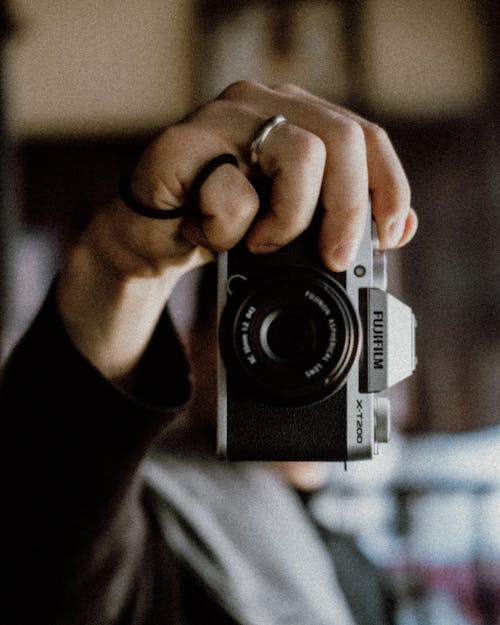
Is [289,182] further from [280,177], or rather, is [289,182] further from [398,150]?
[398,150]

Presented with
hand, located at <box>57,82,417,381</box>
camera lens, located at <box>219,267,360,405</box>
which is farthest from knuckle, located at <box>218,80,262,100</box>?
camera lens, located at <box>219,267,360,405</box>

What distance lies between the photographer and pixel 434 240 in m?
1.69

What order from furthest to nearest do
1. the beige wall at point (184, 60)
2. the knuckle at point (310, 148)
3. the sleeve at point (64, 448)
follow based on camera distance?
the beige wall at point (184, 60) → the sleeve at point (64, 448) → the knuckle at point (310, 148)

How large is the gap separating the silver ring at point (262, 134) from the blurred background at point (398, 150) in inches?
47.7

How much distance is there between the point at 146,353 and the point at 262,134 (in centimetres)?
20

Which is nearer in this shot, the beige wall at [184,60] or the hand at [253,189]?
the hand at [253,189]

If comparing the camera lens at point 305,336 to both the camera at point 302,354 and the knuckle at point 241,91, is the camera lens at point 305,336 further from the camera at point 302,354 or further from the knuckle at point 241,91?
the knuckle at point 241,91

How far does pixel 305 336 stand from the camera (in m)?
0.47

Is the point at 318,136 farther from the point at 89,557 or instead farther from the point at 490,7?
the point at 490,7

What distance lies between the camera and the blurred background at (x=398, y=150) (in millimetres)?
1601

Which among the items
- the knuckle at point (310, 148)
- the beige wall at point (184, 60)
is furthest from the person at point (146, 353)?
the beige wall at point (184, 60)

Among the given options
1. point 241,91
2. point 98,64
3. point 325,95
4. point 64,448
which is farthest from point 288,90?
point 98,64

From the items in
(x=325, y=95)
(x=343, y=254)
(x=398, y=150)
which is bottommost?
(x=398, y=150)

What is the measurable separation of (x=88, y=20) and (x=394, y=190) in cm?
138
